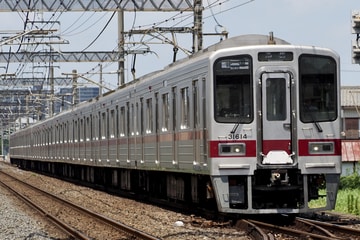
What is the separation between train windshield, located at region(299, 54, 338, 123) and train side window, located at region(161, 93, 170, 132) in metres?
3.95

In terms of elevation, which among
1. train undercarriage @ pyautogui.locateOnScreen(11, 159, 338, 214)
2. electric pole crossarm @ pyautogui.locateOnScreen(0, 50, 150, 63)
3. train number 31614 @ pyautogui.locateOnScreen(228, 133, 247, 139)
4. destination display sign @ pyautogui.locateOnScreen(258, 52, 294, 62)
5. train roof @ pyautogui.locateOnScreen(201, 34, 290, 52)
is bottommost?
train undercarriage @ pyautogui.locateOnScreen(11, 159, 338, 214)

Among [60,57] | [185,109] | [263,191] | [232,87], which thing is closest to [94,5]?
[185,109]

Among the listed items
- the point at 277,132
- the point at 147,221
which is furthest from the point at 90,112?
the point at 277,132

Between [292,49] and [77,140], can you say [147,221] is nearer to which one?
[292,49]

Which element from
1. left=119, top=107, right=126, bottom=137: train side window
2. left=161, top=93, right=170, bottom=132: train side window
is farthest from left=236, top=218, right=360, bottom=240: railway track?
left=119, top=107, right=126, bottom=137: train side window

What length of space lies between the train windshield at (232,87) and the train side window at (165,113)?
3.44m

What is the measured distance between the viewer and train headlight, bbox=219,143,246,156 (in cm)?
1414

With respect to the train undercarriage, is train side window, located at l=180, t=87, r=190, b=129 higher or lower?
higher

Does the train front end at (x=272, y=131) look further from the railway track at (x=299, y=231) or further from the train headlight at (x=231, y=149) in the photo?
the railway track at (x=299, y=231)

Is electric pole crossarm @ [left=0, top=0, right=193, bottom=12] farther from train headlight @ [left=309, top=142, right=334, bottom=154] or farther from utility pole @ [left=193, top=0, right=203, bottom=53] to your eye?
train headlight @ [left=309, top=142, right=334, bottom=154]

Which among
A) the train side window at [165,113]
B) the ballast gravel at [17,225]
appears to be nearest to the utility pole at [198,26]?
the train side window at [165,113]

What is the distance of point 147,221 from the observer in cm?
1573

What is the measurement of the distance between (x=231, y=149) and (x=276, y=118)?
0.89 m

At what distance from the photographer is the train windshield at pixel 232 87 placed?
14.3 metres
